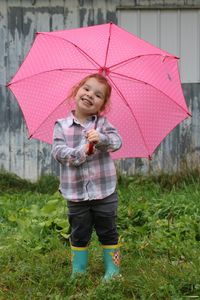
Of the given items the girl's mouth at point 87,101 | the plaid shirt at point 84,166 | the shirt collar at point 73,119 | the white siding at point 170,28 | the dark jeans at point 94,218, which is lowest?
the dark jeans at point 94,218

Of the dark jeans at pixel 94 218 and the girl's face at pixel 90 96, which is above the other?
the girl's face at pixel 90 96

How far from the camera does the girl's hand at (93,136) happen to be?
11.9 feet

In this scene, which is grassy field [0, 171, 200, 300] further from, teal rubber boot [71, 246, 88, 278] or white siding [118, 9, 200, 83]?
white siding [118, 9, 200, 83]

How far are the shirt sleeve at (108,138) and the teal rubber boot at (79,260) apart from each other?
0.76 meters

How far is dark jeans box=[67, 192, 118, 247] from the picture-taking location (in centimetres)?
402

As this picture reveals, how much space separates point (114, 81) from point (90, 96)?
24 cm

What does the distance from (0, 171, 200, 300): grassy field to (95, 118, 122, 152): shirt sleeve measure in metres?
0.90

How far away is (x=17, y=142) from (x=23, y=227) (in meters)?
2.73

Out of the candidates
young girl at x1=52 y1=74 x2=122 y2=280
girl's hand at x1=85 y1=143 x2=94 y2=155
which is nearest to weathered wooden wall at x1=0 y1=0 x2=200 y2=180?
young girl at x1=52 y1=74 x2=122 y2=280

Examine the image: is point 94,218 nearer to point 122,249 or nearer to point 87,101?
point 87,101

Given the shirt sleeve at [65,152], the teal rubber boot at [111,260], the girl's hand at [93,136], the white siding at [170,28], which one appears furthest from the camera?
the white siding at [170,28]

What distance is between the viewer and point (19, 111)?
8.02 m

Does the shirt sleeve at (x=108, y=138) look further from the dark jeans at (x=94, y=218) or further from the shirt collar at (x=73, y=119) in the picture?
the dark jeans at (x=94, y=218)

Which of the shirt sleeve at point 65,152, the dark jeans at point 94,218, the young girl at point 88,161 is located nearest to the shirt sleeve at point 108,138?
the young girl at point 88,161
